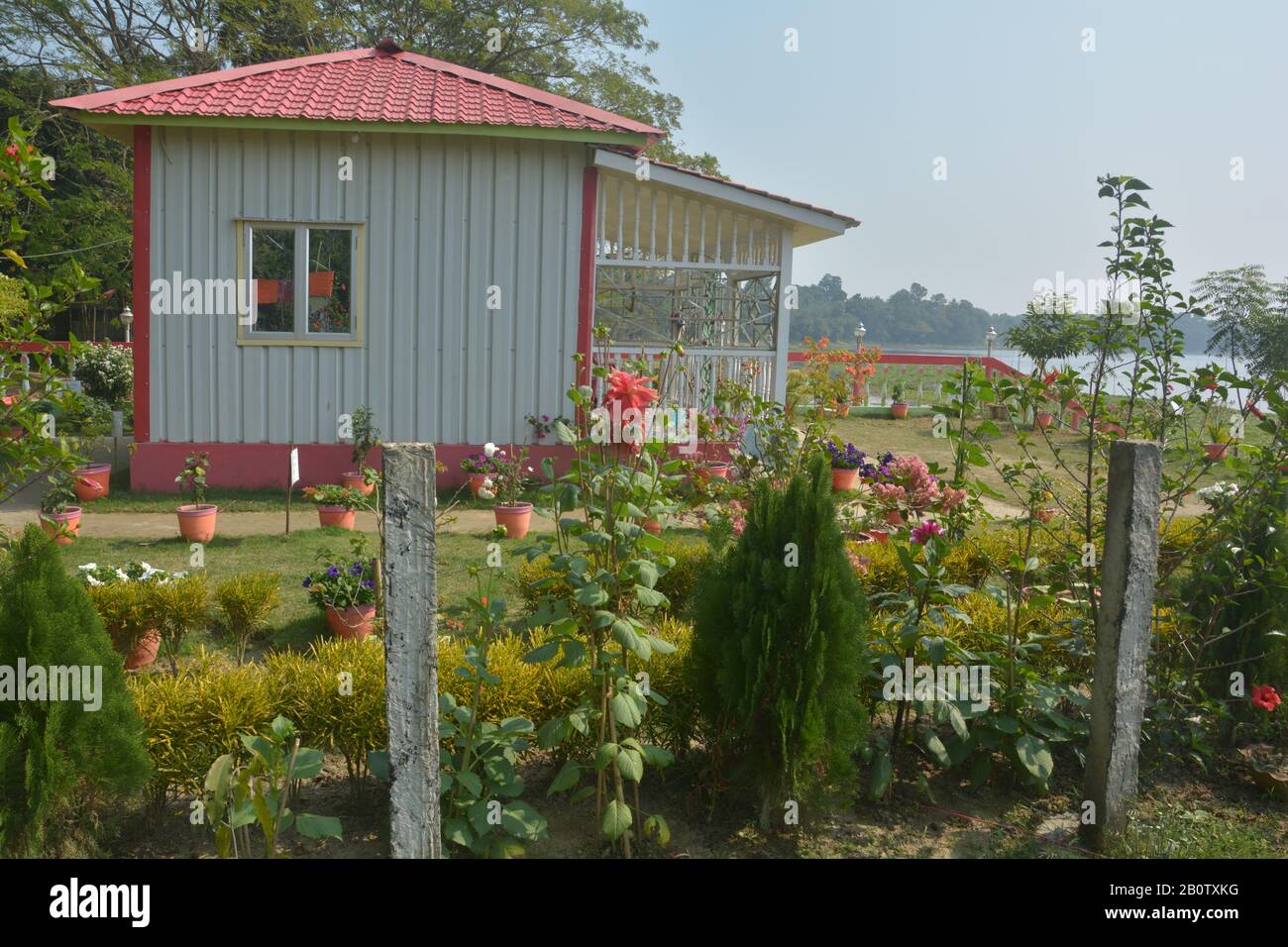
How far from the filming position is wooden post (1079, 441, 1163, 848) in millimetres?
3812

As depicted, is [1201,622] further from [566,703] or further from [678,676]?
[566,703]

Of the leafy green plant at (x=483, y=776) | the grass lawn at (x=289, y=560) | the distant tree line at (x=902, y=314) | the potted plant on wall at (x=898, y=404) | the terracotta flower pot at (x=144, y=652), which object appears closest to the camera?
the leafy green plant at (x=483, y=776)

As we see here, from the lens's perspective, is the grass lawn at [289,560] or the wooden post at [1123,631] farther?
the grass lawn at [289,560]

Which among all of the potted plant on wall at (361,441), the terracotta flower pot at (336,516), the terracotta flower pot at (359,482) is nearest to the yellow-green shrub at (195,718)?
the terracotta flower pot at (336,516)

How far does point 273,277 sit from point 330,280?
0.57 m

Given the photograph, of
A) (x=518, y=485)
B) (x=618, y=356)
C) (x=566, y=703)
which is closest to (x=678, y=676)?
(x=566, y=703)

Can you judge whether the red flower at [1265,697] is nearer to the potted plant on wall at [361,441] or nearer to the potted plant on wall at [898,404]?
the potted plant on wall at [361,441]

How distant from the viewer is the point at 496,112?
10719 millimetres

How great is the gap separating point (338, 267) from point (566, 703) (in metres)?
8.00

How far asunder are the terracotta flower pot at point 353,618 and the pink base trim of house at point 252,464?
15.8 ft

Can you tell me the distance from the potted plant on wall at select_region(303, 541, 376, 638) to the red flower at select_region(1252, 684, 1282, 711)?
14.6 ft

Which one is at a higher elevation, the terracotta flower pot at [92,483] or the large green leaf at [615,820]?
the terracotta flower pot at [92,483]

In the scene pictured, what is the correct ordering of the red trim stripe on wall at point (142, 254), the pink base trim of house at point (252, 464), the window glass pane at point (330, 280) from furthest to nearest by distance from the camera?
the window glass pane at point (330, 280) → the pink base trim of house at point (252, 464) → the red trim stripe on wall at point (142, 254)

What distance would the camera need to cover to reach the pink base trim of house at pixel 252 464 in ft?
35.0
